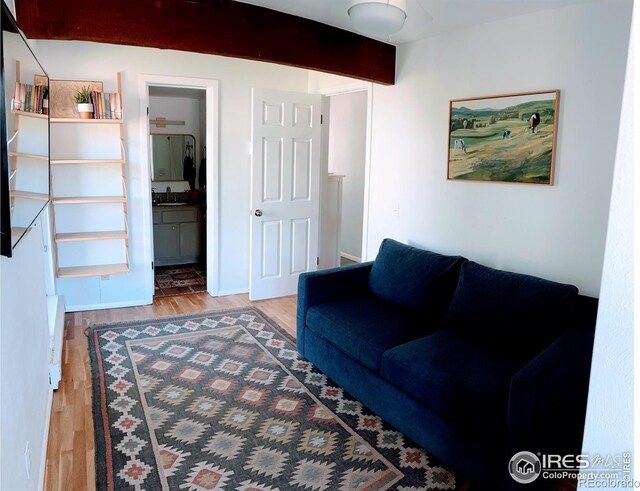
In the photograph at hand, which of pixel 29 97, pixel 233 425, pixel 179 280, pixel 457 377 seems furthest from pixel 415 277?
pixel 179 280

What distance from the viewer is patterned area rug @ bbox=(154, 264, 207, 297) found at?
5.09m

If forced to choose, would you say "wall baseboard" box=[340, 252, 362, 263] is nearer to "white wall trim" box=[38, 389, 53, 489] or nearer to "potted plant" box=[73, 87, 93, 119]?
"potted plant" box=[73, 87, 93, 119]

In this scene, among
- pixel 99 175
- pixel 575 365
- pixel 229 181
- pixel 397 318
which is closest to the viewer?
pixel 575 365

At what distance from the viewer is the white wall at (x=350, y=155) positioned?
630 cm

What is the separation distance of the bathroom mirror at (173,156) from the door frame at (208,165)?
182 centimetres

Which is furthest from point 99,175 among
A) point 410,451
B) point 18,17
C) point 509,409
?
point 509,409

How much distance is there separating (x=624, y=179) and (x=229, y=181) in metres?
4.22

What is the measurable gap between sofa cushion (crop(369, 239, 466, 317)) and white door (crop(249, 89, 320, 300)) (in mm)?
1512

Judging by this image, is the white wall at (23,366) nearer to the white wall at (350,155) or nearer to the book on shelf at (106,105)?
the book on shelf at (106,105)

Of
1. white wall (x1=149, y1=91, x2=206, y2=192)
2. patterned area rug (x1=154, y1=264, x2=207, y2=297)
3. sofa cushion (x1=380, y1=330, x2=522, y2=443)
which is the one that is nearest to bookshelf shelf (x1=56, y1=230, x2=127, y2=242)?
patterned area rug (x1=154, y1=264, x2=207, y2=297)

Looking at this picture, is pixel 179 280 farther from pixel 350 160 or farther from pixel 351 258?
pixel 350 160

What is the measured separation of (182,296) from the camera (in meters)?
4.90

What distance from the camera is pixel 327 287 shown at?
3.38 meters

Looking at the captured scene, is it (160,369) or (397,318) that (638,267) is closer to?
(397,318)
